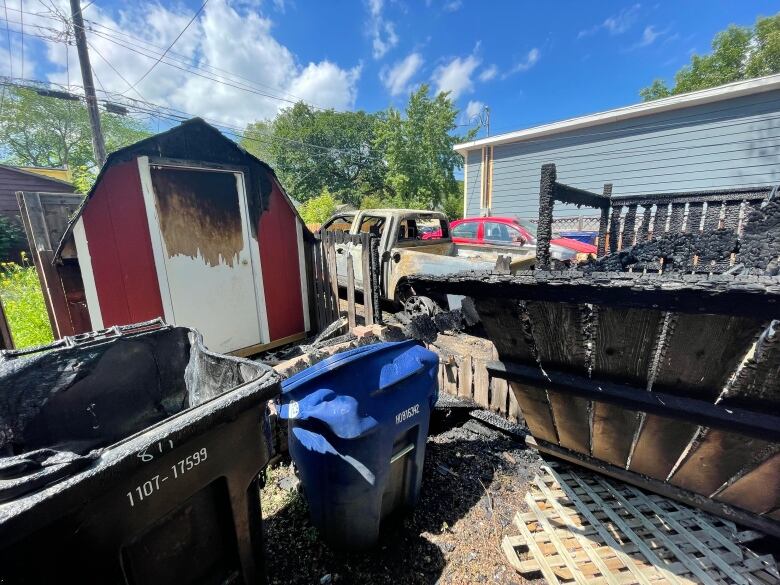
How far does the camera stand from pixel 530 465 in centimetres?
257

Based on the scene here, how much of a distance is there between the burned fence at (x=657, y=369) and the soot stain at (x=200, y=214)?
12.2 ft

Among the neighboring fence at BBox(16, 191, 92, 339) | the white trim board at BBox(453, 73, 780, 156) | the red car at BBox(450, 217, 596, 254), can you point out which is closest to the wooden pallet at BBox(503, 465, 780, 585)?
the neighboring fence at BBox(16, 191, 92, 339)

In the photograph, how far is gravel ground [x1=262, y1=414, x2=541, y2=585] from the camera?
5.97 feet

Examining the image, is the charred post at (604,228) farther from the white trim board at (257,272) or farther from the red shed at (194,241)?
the white trim board at (257,272)

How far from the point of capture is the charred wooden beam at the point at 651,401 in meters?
1.24

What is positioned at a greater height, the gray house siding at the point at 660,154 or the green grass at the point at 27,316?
the gray house siding at the point at 660,154

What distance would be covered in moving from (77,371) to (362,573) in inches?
71.5

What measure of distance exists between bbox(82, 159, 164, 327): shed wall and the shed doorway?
0.33 ft

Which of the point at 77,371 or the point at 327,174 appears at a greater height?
the point at 327,174

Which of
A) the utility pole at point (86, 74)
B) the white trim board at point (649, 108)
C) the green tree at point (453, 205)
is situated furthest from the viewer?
the green tree at point (453, 205)

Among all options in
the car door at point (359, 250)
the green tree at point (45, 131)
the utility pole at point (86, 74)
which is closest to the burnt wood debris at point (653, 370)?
the car door at point (359, 250)

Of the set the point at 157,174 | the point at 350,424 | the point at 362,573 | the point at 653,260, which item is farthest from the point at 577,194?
the point at 157,174

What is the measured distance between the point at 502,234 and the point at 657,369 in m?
7.38

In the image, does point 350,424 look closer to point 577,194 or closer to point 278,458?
point 278,458
